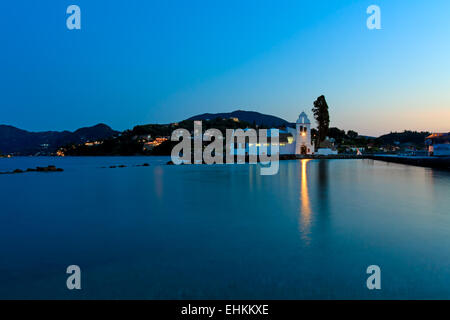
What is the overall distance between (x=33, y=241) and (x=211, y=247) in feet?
17.3

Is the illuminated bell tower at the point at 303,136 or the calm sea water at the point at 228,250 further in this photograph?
the illuminated bell tower at the point at 303,136

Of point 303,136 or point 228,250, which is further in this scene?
point 303,136

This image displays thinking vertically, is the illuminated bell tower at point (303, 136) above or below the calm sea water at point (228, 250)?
above

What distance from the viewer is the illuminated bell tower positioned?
64.0 metres

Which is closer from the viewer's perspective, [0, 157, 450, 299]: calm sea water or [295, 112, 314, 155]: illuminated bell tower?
[0, 157, 450, 299]: calm sea water

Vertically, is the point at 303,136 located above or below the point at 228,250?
above

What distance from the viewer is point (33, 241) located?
8.73 m

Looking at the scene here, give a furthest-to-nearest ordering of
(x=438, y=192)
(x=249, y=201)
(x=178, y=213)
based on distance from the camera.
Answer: (x=438, y=192)
(x=249, y=201)
(x=178, y=213)

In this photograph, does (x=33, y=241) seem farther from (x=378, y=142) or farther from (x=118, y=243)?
(x=378, y=142)

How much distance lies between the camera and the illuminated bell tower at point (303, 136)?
64.0m

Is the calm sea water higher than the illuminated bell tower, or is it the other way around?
the illuminated bell tower

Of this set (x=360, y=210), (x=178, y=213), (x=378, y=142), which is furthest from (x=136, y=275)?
(x=378, y=142)

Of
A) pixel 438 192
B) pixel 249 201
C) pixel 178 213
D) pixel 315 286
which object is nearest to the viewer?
pixel 315 286

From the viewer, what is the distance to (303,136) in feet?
221
